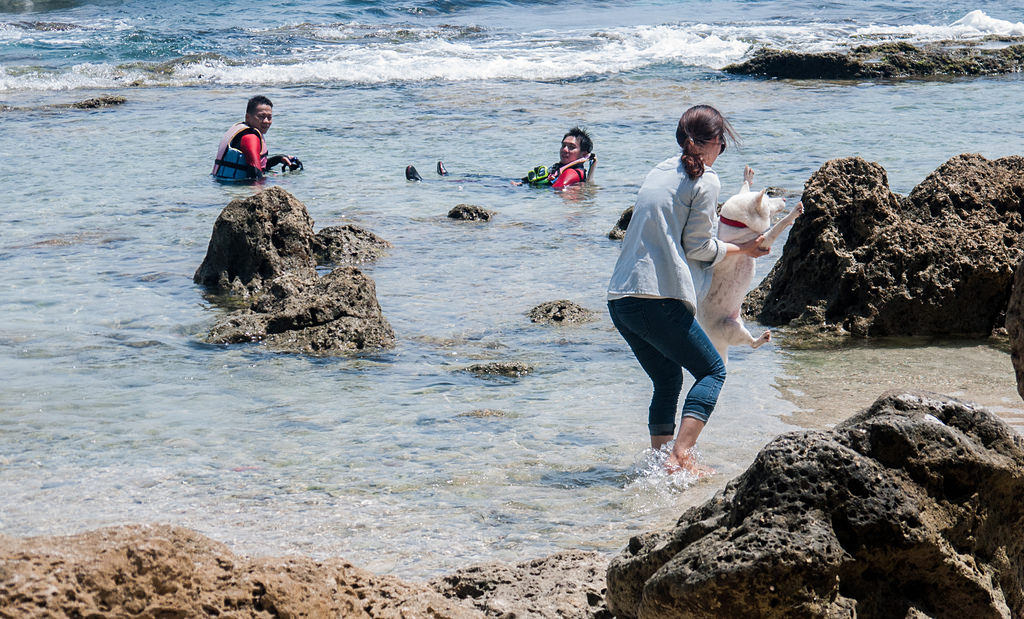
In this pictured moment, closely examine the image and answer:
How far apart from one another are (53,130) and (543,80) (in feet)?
36.7

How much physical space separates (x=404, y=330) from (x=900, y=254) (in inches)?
146

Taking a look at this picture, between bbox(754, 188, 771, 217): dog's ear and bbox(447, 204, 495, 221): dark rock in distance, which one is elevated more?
bbox(754, 188, 771, 217): dog's ear

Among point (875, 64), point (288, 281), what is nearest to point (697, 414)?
point (288, 281)

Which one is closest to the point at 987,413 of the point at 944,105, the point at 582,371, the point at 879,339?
the point at 582,371

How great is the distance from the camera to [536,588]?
3703 mm

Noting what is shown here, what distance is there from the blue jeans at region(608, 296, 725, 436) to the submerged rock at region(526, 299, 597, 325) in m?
3.22

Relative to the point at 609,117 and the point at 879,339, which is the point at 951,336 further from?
the point at 609,117

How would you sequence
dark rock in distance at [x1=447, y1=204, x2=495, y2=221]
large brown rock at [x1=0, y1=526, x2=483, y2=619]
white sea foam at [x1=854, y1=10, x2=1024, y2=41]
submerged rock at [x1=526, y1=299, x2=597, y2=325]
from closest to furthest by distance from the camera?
large brown rock at [x1=0, y1=526, x2=483, y2=619]
submerged rock at [x1=526, y1=299, x2=597, y2=325]
dark rock in distance at [x1=447, y1=204, x2=495, y2=221]
white sea foam at [x1=854, y1=10, x2=1024, y2=41]

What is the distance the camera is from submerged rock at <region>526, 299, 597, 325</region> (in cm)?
866

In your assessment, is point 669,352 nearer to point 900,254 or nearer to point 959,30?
point 900,254

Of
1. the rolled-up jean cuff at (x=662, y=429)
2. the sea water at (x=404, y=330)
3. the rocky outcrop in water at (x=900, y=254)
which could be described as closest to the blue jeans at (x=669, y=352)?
the rolled-up jean cuff at (x=662, y=429)

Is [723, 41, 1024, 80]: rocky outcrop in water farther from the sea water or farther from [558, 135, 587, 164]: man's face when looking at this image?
[558, 135, 587, 164]: man's face

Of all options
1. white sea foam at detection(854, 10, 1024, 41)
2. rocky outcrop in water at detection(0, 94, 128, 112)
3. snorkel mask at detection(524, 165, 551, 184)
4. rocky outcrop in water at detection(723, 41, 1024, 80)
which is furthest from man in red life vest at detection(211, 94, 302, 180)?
white sea foam at detection(854, 10, 1024, 41)

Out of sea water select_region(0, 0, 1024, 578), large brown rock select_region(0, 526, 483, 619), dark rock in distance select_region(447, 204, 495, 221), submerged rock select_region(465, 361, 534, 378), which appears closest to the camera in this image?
large brown rock select_region(0, 526, 483, 619)
